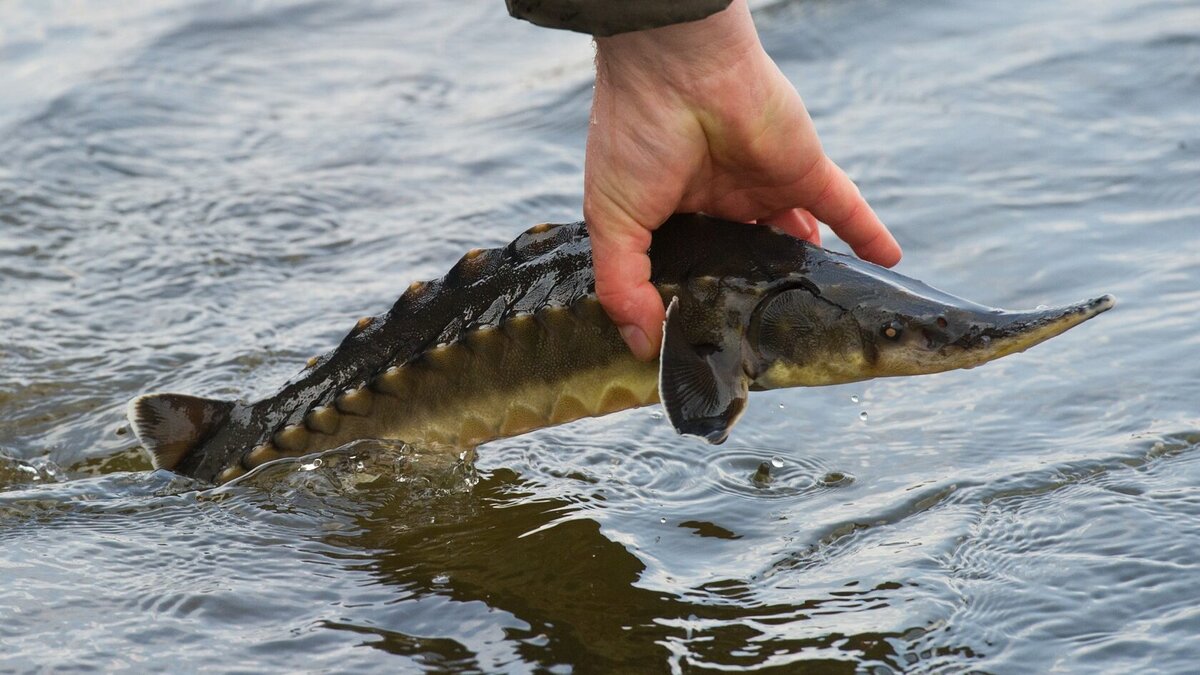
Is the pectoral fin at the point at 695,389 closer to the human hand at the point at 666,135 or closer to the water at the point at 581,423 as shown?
the human hand at the point at 666,135

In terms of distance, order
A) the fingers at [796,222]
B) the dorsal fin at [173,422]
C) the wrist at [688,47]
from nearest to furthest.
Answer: the wrist at [688,47] < the fingers at [796,222] < the dorsal fin at [173,422]

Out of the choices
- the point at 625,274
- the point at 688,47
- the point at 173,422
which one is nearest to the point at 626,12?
the point at 688,47

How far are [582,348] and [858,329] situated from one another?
23.8 inches

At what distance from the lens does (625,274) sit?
305cm

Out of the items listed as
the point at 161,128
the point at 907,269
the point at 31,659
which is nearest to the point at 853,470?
the point at 907,269

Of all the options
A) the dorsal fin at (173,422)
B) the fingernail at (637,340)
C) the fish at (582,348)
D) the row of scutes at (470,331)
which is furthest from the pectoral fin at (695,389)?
the dorsal fin at (173,422)

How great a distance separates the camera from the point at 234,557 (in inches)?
137

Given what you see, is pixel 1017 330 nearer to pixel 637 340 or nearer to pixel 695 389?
pixel 695 389

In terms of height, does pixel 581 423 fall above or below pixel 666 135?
below

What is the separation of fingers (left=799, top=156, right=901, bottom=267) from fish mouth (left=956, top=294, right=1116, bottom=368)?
0.49m

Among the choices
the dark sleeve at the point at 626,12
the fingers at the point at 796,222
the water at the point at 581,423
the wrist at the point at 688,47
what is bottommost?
the water at the point at 581,423

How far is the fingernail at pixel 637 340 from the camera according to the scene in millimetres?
3107

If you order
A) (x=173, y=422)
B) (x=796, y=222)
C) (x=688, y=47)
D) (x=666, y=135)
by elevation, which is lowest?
(x=173, y=422)

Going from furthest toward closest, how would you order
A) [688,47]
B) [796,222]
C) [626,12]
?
[796,222] → [688,47] → [626,12]
